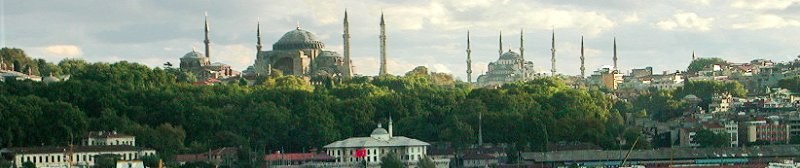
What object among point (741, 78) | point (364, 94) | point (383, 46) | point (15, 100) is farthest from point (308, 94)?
point (741, 78)

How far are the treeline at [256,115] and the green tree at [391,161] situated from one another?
13.0ft

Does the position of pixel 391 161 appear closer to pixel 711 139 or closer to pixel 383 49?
pixel 711 139

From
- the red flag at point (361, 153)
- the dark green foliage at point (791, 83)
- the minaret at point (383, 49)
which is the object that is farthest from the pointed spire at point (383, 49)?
the red flag at point (361, 153)

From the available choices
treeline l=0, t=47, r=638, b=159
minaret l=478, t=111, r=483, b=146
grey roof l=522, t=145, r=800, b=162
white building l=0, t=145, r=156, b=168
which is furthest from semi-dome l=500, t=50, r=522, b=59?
white building l=0, t=145, r=156, b=168

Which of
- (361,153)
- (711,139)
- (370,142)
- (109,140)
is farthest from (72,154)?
(711,139)

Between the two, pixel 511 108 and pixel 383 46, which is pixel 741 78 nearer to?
pixel 383 46

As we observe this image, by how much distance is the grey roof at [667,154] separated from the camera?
2950 inches

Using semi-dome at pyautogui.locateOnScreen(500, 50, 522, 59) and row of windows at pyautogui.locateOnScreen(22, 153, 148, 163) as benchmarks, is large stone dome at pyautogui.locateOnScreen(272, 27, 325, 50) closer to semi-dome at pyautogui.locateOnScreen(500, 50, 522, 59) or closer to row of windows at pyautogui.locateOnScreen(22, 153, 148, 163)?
semi-dome at pyautogui.locateOnScreen(500, 50, 522, 59)

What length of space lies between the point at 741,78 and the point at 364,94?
47.2m

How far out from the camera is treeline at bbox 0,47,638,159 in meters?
69.8

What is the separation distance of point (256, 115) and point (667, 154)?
14868mm

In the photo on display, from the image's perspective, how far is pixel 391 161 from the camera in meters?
70.9

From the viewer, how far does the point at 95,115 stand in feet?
245

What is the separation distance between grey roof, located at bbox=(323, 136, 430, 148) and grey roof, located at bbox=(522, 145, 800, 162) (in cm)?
409
